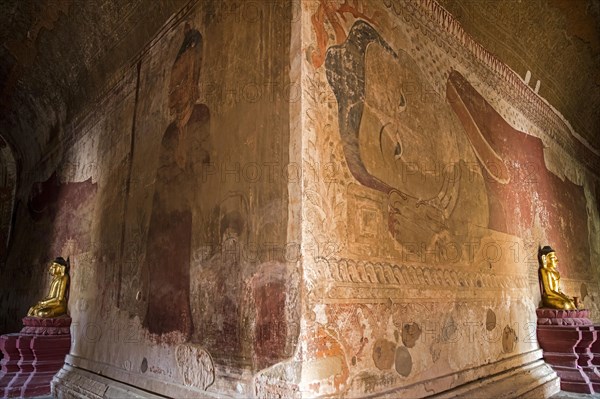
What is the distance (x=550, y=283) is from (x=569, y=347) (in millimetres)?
788

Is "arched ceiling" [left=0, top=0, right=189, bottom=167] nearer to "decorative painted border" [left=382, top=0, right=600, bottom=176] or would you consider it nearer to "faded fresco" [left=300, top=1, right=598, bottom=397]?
"faded fresco" [left=300, top=1, right=598, bottom=397]

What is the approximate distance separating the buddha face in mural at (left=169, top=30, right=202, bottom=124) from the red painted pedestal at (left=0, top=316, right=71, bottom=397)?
3.56 metres

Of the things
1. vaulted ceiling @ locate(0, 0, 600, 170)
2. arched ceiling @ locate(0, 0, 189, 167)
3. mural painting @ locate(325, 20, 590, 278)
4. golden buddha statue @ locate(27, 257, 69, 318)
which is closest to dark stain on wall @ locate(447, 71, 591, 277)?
mural painting @ locate(325, 20, 590, 278)

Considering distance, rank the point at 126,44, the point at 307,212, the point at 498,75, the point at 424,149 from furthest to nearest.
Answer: the point at 498,75 < the point at 126,44 < the point at 424,149 < the point at 307,212

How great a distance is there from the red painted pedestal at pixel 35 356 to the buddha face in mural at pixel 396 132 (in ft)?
15.6

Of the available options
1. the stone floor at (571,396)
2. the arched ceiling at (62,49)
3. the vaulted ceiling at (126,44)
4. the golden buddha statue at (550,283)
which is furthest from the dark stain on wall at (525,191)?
the arched ceiling at (62,49)

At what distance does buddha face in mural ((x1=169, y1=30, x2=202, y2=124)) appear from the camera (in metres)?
3.67

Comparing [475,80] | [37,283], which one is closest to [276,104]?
[475,80]

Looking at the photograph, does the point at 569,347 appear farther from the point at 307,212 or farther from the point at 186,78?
the point at 186,78

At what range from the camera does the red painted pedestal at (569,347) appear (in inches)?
187

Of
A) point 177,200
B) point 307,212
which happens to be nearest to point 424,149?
point 307,212

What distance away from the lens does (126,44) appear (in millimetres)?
5039

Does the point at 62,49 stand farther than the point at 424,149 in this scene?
Yes

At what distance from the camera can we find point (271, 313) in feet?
8.05
